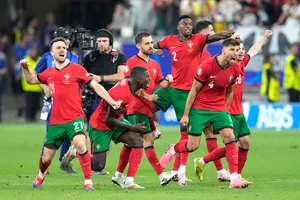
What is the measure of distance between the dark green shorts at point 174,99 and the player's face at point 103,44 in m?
1.32

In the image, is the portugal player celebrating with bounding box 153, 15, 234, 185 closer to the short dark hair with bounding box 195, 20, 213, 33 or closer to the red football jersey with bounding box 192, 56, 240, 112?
the short dark hair with bounding box 195, 20, 213, 33

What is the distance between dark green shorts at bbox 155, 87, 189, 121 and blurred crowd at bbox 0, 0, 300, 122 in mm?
14303

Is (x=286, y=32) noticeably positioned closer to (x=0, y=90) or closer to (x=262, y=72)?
(x=262, y=72)

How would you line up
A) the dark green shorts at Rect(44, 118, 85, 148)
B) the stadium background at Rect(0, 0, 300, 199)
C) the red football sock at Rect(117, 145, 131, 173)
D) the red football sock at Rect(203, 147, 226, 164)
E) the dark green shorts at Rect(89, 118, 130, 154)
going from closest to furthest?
1. the dark green shorts at Rect(44, 118, 85, 148)
2. the dark green shorts at Rect(89, 118, 130, 154)
3. the stadium background at Rect(0, 0, 300, 199)
4. the red football sock at Rect(117, 145, 131, 173)
5. the red football sock at Rect(203, 147, 226, 164)

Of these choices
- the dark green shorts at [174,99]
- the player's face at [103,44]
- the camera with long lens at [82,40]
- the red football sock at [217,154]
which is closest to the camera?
the red football sock at [217,154]

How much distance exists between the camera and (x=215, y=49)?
30344 millimetres

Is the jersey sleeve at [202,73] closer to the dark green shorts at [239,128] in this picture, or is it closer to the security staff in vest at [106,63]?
the dark green shorts at [239,128]

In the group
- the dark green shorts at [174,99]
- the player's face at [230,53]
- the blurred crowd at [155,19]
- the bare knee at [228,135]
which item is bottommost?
the bare knee at [228,135]

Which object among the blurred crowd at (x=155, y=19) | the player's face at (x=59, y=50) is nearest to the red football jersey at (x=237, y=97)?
the player's face at (x=59, y=50)

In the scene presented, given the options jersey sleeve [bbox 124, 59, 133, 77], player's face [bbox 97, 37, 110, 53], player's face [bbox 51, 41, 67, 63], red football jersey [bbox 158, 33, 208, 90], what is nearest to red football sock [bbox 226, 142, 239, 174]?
red football jersey [bbox 158, 33, 208, 90]

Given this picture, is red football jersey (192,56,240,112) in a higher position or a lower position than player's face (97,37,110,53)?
lower

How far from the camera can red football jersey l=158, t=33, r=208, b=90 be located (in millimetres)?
15773

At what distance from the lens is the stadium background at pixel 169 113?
571 inches

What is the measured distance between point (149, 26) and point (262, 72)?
14.2 ft
